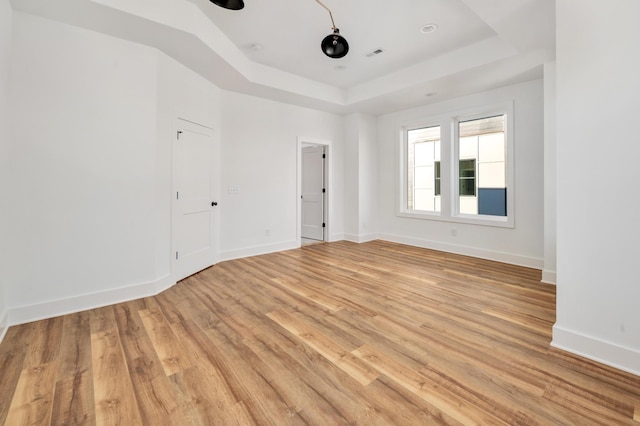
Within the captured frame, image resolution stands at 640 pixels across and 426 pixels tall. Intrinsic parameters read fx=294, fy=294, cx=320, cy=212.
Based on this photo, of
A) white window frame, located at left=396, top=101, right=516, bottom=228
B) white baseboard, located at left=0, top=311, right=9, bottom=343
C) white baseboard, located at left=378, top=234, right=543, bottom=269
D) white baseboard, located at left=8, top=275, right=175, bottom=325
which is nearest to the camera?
white baseboard, located at left=0, top=311, right=9, bottom=343

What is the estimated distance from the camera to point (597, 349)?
1.99 metres

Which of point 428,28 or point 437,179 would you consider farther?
point 437,179

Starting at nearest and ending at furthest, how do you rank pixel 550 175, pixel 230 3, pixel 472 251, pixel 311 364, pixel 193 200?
pixel 311 364 → pixel 230 3 → pixel 550 175 → pixel 193 200 → pixel 472 251

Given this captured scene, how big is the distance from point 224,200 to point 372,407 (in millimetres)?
3945

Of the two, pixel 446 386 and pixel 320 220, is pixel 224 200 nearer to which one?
pixel 320 220

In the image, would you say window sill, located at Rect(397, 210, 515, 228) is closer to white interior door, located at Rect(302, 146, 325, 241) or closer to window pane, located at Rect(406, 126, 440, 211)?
window pane, located at Rect(406, 126, 440, 211)

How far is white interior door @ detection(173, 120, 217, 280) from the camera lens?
375cm

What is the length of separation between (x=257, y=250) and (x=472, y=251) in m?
3.76

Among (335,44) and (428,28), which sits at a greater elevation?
(428,28)

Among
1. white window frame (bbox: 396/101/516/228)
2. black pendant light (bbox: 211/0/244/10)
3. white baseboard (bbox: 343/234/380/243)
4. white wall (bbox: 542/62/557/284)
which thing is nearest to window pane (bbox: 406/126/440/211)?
white window frame (bbox: 396/101/516/228)

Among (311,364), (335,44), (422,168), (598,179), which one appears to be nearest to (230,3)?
(335,44)

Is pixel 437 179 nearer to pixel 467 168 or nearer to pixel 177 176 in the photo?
pixel 467 168

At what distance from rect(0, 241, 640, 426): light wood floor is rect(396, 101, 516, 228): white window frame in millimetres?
1858

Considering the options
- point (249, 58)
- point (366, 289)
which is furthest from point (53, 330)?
point (249, 58)
